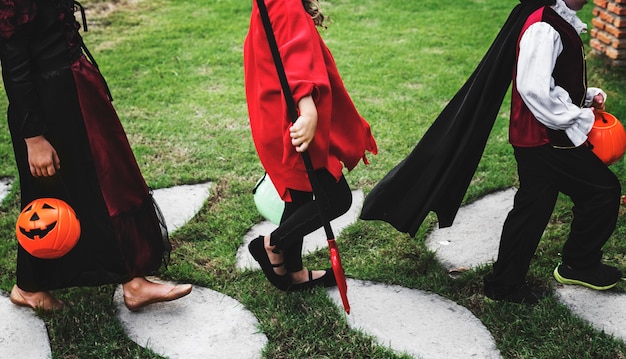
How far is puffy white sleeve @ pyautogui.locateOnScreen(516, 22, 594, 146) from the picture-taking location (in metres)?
2.71

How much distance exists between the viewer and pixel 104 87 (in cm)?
304

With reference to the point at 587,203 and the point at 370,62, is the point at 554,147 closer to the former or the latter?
the point at 587,203

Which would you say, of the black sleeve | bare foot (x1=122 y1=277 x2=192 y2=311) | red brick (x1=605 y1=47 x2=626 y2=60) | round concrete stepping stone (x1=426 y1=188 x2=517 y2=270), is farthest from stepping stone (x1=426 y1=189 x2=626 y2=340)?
red brick (x1=605 y1=47 x2=626 y2=60)

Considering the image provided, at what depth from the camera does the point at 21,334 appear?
10.2 ft

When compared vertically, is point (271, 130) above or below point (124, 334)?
above

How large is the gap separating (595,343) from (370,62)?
4.13 meters

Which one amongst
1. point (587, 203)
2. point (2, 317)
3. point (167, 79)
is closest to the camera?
point (587, 203)

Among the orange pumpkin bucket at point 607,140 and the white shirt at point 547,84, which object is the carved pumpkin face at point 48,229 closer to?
the white shirt at point 547,84

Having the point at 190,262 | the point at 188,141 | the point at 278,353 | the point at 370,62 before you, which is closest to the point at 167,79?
the point at 188,141

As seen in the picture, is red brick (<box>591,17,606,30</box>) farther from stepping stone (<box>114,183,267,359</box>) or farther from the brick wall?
stepping stone (<box>114,183,267,359</box>)

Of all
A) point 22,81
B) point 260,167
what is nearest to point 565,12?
point 22,81

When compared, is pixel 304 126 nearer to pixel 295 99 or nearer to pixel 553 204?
pixel 295 99

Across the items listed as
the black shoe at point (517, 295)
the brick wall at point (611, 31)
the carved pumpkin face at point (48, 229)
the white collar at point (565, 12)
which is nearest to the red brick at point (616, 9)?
the brick wall at point (611, 31)

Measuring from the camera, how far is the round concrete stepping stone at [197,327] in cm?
300
